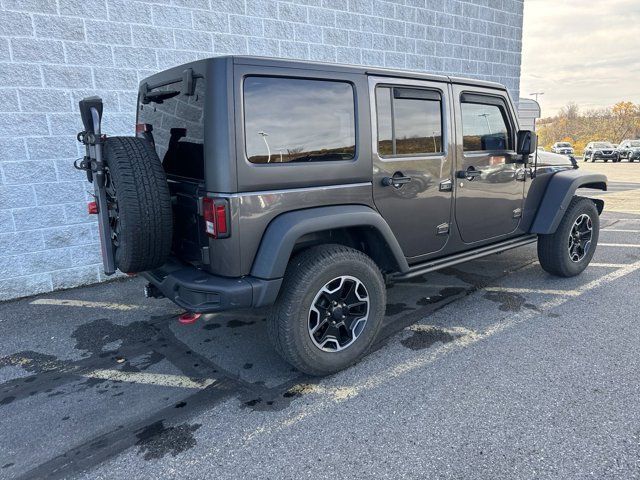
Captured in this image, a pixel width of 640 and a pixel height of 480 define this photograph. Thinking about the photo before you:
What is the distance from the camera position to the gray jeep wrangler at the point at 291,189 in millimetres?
2636

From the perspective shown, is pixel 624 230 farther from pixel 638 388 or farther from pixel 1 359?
pixel 1 359

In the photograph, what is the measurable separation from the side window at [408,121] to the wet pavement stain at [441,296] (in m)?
1.51

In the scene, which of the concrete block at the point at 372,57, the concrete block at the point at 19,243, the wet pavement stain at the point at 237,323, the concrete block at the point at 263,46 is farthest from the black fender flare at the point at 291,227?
the concrete block at the point at 372,57

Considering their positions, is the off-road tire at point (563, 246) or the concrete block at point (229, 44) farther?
the concrete block at point (229, 44)

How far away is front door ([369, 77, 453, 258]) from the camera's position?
10.6 ft

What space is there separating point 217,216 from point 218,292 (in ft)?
1.45

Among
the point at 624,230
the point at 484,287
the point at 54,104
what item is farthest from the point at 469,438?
the point at 624,230

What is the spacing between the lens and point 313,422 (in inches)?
101

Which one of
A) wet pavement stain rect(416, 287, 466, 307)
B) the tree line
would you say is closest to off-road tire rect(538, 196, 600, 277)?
wet pavement stain rect(416, 287, 466, 307)

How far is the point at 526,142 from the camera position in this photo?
4066mm

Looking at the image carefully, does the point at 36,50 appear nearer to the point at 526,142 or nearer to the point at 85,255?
the point at 85,255

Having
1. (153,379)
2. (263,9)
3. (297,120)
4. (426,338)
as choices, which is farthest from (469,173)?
(263,9)

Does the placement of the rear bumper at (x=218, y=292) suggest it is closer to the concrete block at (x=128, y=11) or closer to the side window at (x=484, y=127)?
the side window at (x=484, y=127)

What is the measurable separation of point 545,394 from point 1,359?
3.90m
